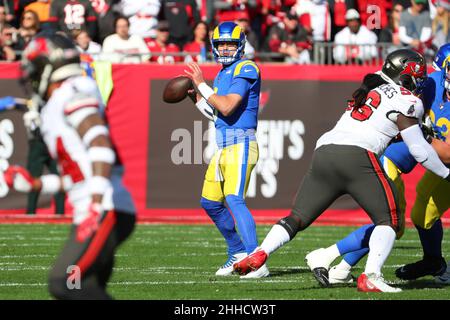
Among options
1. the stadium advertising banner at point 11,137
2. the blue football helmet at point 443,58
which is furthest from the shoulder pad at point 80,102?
the stadium advertising banner at point 11,137

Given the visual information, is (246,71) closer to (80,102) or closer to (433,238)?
(433,238)

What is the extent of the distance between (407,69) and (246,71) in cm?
147

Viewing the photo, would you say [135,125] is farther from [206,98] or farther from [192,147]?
[206,98]

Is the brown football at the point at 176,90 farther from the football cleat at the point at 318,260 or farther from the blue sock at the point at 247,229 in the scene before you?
the football cleat at the point at 318,260

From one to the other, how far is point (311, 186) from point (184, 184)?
617 cm

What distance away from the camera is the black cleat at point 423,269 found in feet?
26.3

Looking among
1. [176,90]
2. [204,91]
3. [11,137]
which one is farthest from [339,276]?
[11,137]

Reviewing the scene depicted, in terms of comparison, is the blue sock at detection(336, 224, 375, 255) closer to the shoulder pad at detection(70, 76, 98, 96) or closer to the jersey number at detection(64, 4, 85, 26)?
the shoulder pad at detection(70, 76, 98, 96)

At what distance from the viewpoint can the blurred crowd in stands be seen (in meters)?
14.2

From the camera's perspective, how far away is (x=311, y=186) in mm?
7195

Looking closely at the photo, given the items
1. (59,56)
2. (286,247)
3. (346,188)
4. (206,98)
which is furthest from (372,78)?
(286,247)

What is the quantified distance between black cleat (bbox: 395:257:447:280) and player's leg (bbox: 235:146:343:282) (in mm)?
1184

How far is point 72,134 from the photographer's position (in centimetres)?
514

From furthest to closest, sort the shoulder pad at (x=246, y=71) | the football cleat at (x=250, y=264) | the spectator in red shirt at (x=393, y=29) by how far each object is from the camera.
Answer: the spectator in red shirt at (x=393, y=29)
the shoulder pad at (x=246, y=71)
the football cleat at (x=250, y=264)
